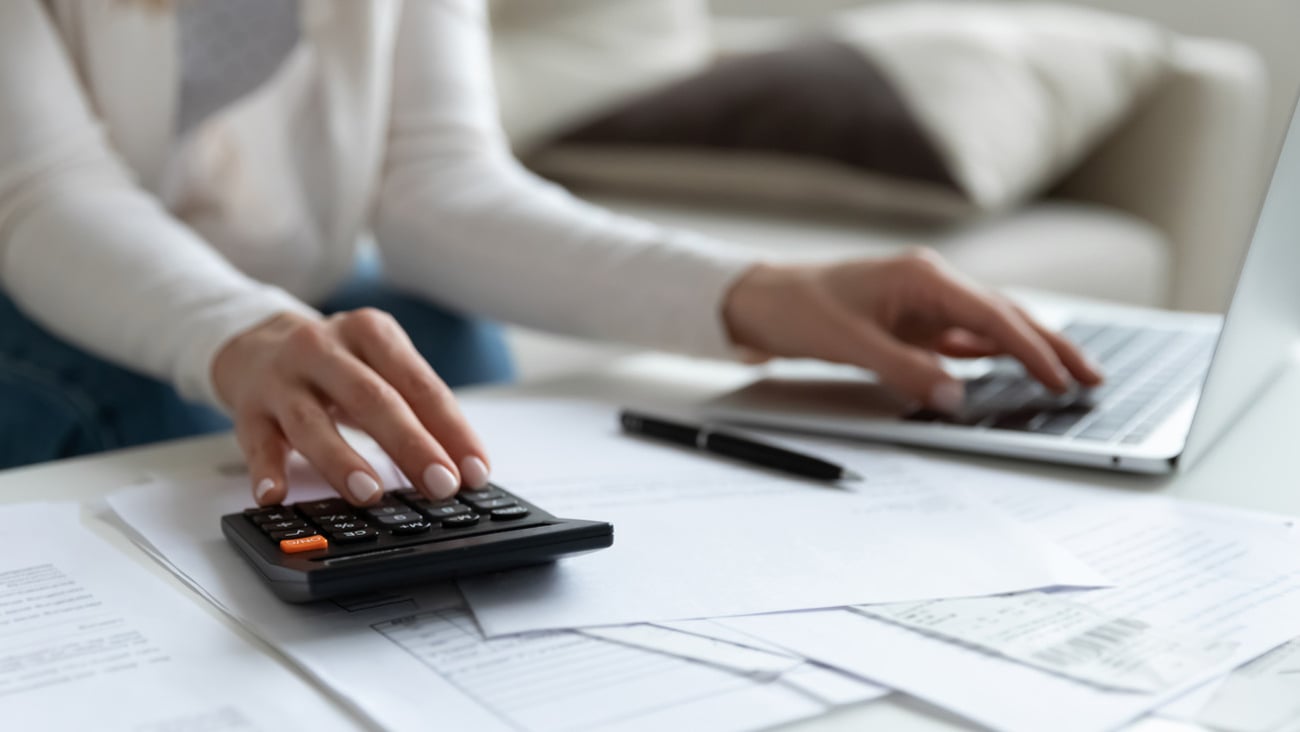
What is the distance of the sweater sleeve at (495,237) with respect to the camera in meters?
0.73

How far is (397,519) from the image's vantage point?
429mm

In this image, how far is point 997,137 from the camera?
1.61 meters

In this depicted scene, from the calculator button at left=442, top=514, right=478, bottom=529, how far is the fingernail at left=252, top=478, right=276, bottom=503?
0.28ft

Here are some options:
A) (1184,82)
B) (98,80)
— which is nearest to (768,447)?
(98,80)

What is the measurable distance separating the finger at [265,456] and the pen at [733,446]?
176mm

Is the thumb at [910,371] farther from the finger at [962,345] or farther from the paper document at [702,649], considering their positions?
the paper document at [702,649]

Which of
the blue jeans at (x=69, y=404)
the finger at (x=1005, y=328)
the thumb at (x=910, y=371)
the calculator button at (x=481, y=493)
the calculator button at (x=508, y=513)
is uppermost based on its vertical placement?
the finger at (x=1005, y=328)

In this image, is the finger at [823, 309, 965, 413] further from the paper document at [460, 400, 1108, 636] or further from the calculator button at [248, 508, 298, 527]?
the calculator button at [248, 508, 298, 527]

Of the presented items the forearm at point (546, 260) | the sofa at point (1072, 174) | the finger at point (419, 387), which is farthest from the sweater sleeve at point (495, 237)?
the sofa at point (1072, 174)

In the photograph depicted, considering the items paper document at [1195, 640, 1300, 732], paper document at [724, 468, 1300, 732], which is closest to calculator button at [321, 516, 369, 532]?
paper document at [724, 468, 1300, 732]

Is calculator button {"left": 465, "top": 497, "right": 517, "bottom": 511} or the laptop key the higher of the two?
the laptop key

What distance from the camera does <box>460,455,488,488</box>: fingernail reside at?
48cm

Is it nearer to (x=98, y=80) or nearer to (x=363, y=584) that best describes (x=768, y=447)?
A: (x=363, y=584)

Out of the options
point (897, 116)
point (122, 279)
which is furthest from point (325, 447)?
point (897, 116)
